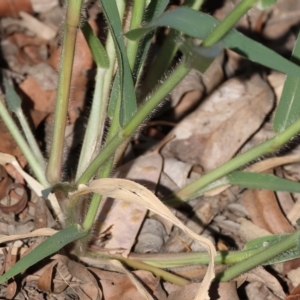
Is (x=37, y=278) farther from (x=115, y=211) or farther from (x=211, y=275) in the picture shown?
(x=211, y=275)

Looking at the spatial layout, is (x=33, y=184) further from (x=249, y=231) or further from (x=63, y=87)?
(x=249, y=231)

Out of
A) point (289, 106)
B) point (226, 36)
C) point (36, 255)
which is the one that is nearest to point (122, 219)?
point (36, 255)

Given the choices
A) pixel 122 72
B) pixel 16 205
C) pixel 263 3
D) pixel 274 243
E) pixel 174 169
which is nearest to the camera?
pixel 263 3

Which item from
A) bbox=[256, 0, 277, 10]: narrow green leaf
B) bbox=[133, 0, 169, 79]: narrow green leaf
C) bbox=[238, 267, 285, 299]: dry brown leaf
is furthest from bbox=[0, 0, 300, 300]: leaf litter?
bbox=[256, 0, 277, 10]: narrow green leaf

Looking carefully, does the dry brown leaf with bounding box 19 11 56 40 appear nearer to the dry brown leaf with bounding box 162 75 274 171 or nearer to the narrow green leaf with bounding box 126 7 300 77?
the dry brown leaf with bounding box 162 75 274 171

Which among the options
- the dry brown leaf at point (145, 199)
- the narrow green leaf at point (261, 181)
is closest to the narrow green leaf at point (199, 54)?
the dry brown leaf at point (145, 199)

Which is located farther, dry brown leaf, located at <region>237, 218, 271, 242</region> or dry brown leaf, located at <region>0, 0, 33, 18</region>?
dry brown leaf, located at <region>0, 0, 33, 18</region>
